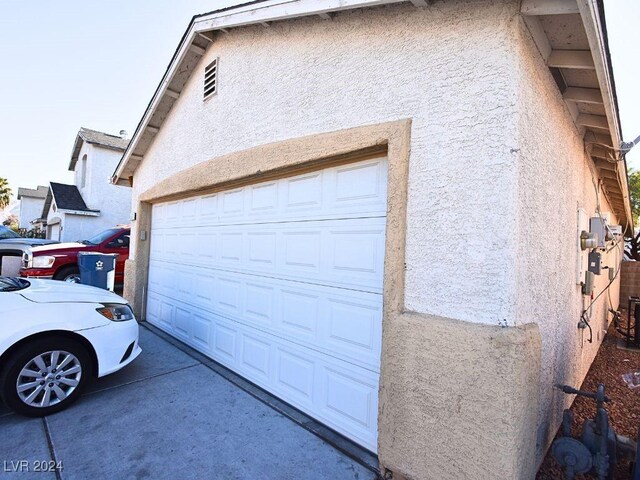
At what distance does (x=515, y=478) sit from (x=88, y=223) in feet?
59.2

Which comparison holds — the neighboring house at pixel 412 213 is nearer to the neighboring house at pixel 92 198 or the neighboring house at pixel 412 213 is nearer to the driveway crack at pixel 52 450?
the driveway crack at pixel 52 450

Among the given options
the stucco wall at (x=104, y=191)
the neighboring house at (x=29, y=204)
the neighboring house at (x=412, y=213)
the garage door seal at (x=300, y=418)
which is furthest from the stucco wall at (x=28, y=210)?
the neighboring house at (x=412, y=213)

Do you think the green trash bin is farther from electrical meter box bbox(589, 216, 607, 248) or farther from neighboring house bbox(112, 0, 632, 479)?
electrical meter box bbox(589, 216, 607, 248)

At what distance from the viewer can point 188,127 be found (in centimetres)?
547

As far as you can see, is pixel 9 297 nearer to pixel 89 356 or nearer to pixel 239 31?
pixel 89 356

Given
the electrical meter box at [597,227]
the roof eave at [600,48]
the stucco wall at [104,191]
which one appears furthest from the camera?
the stucco wall at [104,191]

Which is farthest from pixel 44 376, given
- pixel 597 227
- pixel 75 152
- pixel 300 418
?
pixel 75 152

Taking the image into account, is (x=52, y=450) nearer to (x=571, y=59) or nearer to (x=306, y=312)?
(x=306, y=312)

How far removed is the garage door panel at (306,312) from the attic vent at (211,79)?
2.74 meters

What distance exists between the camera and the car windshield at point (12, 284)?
3480 millimetres

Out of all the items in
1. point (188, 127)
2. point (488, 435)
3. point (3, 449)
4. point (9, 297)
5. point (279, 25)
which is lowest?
point (3, 449)

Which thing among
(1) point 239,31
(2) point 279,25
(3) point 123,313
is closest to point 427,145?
(2) point 279,25

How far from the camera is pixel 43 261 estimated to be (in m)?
7.76

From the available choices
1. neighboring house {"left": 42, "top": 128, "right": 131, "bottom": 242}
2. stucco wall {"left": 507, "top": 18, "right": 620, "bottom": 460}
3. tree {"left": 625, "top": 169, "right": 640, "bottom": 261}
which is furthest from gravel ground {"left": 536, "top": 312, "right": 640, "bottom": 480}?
neighboring house {"left": 42, "top": 128, "right": 131, "bottom": 242}
